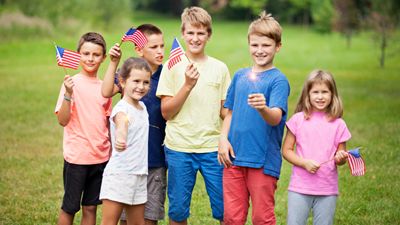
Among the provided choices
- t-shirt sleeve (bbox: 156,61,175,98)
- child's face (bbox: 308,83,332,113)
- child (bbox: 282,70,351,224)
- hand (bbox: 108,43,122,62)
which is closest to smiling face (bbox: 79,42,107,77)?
hand (bbox: 108,43,122,62)

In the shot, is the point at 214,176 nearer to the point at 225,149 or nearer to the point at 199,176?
the point at 225,149

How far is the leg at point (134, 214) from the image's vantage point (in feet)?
10.0

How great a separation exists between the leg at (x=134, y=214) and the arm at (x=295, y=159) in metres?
1.19

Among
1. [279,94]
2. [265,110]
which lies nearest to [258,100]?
[265,110]

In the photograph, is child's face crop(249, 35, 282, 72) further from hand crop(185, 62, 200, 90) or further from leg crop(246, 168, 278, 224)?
leg crop(246, 168, 278, 224)

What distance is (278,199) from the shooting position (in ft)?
16.1

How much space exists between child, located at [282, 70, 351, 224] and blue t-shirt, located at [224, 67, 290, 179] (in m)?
0.18

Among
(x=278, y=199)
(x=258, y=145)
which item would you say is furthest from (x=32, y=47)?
(x=258, y=145)

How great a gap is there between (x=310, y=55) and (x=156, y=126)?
1980cm

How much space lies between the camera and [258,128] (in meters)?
2.93

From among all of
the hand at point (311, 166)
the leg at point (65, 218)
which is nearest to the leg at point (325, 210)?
the hand at point (311, 166)

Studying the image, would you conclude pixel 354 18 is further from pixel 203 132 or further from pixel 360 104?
pixel 203 132

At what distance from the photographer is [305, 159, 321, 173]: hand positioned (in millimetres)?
2896

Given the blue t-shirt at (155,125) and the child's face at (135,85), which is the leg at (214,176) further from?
the child's face at (135,85)
